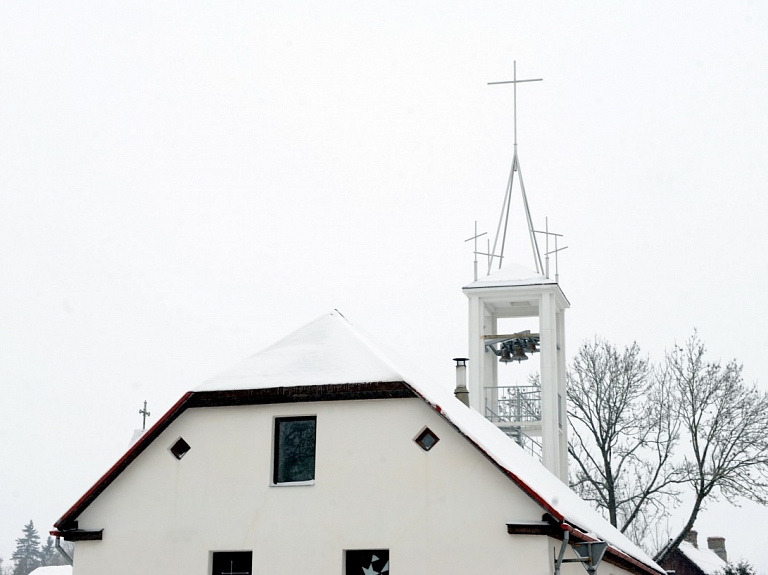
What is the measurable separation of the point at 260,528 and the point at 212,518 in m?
0.80

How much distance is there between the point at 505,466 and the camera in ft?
49.2

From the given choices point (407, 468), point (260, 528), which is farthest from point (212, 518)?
point (407, 468)

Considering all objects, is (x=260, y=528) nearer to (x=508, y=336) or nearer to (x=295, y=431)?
(x=295, y=431)

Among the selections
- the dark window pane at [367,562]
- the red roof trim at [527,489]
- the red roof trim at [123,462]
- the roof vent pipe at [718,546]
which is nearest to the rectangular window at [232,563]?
the dark window pane at [367,562]

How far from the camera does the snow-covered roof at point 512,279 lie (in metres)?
29.5

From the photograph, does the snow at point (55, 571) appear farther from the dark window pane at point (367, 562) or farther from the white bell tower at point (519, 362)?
the dark window pane at point (367, 562)

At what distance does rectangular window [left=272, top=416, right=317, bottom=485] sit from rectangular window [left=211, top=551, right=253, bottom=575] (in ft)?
3.95

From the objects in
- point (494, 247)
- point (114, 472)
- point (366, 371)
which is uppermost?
point (494, 247)

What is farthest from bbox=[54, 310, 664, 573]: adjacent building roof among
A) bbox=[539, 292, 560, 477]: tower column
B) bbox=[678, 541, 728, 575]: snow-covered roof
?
bbox=[678, 541, 728, 575]: snow-covered roof

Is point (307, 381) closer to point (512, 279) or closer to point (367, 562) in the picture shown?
point (367, 562)

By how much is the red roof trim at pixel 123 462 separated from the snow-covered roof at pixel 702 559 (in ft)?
125

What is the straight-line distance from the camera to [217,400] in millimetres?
17047

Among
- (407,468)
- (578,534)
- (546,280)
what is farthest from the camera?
(546,280)

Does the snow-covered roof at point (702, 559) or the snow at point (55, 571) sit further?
the snow-covered roof at point (702, 559)
